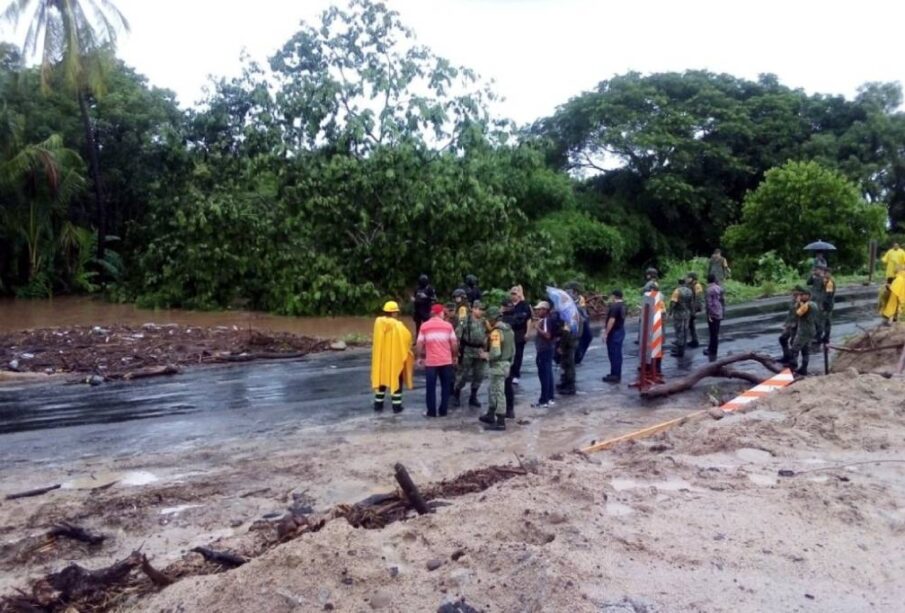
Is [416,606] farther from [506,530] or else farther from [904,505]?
[904,505]

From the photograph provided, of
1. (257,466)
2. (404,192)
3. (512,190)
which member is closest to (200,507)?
(257,466)

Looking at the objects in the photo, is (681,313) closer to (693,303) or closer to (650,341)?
(693,303)

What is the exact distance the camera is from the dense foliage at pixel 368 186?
25.8 meters

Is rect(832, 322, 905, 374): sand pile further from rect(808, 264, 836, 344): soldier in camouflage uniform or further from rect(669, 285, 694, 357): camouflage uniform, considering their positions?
rect(669, 285, 694, 357): camouflage uniform

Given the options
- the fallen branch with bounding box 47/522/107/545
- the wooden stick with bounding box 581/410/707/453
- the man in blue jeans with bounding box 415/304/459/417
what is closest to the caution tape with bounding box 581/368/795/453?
the wooden stick with bounding box 581/410/707/453

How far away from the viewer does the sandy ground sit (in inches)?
202

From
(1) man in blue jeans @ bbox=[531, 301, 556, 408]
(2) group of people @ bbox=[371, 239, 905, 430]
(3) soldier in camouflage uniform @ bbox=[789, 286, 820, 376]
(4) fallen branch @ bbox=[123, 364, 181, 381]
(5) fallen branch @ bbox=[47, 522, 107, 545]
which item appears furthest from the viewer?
(4) fallen branch @ bbox=[123, 364, 181, 381]

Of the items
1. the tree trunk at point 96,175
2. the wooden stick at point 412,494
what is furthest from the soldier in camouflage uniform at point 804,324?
the tree trunk at point 96,175

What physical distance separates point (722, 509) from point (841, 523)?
2.84 feet

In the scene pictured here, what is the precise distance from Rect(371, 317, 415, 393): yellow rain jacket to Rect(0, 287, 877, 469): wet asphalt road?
0.54 m

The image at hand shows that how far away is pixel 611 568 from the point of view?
5438 mm

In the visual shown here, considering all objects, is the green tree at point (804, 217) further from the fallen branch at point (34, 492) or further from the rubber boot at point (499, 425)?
the fallen branch at point (34, 492)

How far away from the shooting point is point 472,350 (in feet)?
39.2

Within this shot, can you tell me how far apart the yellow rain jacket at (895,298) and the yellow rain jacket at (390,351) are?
9987 mm
